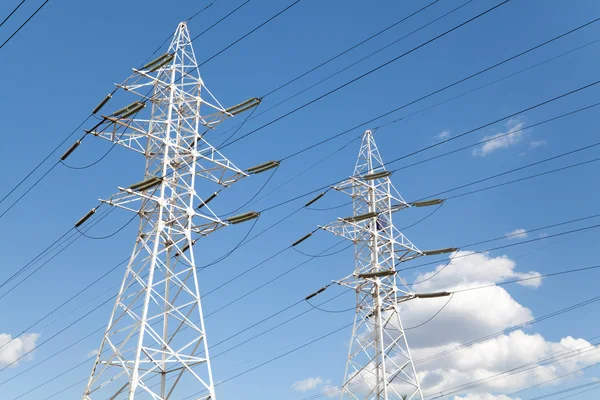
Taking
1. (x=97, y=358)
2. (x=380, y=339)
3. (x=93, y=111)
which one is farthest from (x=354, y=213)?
(x=97, y=358)

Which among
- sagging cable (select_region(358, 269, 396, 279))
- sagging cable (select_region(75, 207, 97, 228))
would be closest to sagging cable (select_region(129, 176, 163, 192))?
sagging cable (select_region(75, 207, 97, 228))

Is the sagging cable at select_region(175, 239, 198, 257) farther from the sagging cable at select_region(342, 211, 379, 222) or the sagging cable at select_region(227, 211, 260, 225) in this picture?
the sagging cable at select_region(342, 211, 379, 222)

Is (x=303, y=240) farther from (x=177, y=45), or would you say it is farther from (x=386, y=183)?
(x=177, y=45)

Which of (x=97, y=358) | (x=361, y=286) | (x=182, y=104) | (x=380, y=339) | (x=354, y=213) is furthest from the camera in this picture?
(x=354, y=213)

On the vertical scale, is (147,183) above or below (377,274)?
above

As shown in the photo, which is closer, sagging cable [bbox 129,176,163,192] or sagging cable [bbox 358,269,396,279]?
sagging cable [bbox 129,176,163,192]

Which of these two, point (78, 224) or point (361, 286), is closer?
point (78, 224)

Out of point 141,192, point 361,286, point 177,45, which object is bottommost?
point 361,286

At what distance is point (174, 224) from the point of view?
24.5 metres

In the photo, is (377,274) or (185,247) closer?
(185,247)

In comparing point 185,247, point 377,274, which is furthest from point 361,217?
point 185,247

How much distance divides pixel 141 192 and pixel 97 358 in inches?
259

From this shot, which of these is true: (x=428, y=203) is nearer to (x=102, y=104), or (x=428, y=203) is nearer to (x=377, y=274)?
(x=377, y=274)

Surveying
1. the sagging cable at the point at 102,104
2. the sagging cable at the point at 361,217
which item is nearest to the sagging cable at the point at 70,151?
the sagging cable at the point at 102,104
